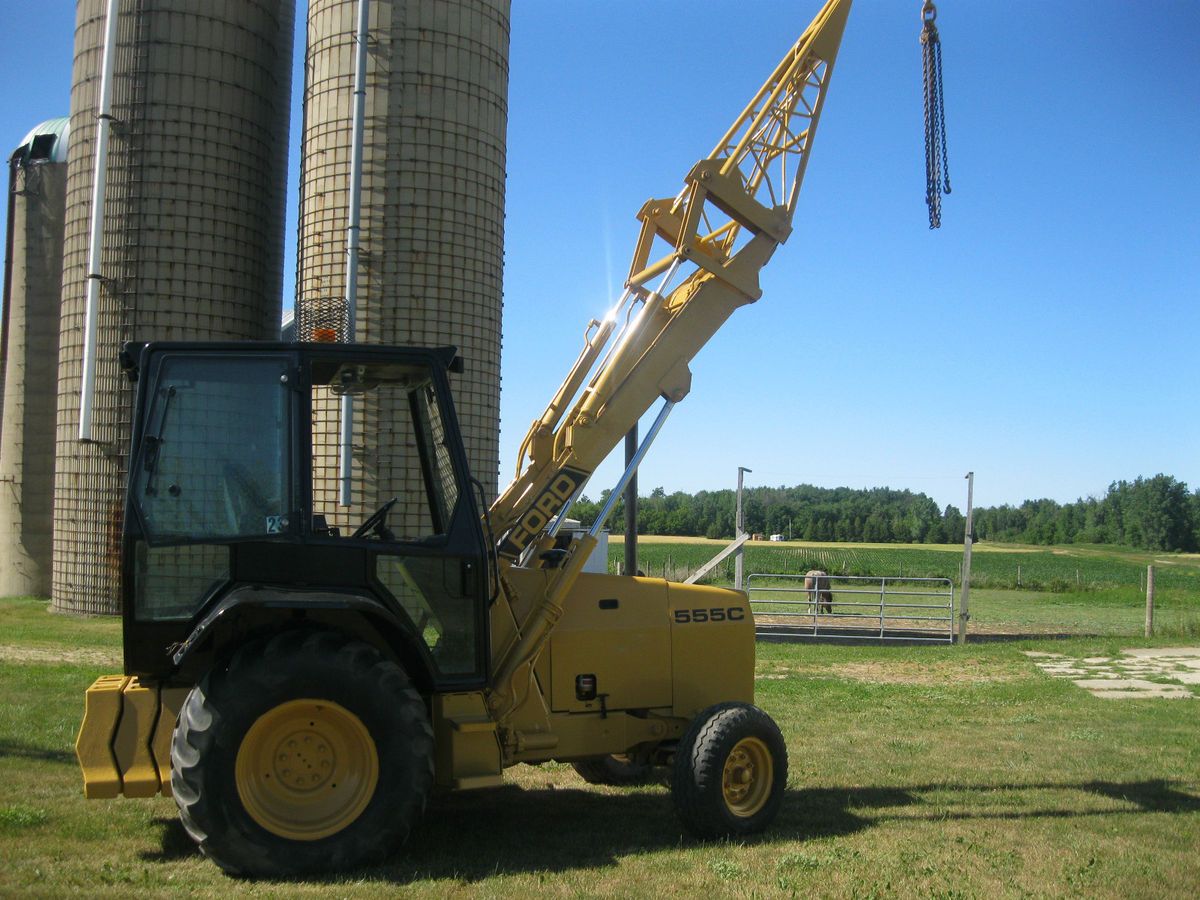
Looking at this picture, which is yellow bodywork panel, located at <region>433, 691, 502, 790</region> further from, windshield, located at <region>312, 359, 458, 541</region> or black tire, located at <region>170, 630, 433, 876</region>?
windshield, located at <region>312, 359, 458, 541</region>

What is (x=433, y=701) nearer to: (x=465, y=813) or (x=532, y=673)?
(x=532, y=673)

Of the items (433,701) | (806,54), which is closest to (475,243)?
(806,54)

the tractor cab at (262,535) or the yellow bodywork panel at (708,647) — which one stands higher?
the tractor cab at (262,535)

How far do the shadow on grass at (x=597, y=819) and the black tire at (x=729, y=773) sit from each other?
0.15 metres

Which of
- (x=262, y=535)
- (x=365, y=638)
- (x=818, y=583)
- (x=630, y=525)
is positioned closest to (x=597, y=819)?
(x=365, y=638)

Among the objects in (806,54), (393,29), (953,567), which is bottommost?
(953,567)

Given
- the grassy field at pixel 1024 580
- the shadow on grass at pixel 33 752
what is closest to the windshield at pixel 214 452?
the shadow on grass at pixel 33 752

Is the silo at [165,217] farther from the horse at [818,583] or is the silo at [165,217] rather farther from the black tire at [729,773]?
the black tire at [729,773]

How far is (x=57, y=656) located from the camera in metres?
14.3

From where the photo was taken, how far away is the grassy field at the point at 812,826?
5508 millimetres

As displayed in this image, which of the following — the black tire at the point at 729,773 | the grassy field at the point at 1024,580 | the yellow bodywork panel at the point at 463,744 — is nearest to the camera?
the yellow bodywork panel at the point at 463,744

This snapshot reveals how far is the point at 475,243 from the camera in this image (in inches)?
688

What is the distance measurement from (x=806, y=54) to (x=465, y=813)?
5.68 meters

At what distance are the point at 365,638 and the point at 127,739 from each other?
1225 mm
